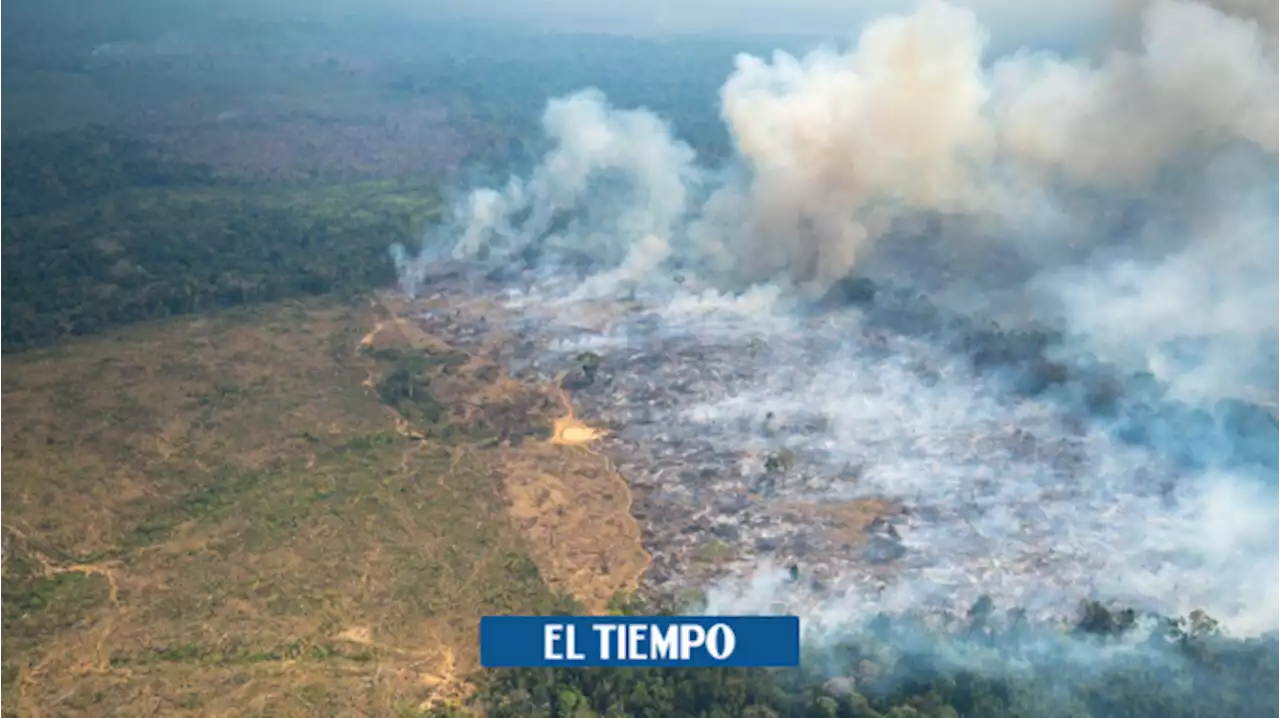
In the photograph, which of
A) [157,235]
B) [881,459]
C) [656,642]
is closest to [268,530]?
[656,642]

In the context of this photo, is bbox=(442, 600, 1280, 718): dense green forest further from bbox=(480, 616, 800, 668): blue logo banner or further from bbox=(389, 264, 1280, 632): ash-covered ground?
bbox=(389, 264, 1280, 632): ash-covered ground

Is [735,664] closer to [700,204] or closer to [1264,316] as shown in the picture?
[1264,316]

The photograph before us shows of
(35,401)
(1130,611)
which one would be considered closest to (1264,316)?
(1130,611)

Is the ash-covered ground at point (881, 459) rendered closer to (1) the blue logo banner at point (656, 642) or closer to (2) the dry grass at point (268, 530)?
(2) the dry grass at point (268, 530)

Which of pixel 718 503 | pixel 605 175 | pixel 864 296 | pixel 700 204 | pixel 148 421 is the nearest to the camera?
pixel 718 503

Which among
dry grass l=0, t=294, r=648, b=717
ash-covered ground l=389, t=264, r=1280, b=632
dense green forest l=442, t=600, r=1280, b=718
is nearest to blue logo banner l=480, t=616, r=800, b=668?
dense green forest l=442, t=600, r=1280, b=718

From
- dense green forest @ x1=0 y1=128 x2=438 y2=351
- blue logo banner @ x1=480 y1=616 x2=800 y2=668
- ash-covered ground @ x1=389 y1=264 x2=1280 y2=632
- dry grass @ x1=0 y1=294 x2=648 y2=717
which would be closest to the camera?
blue logo banner @ x1=480 y1=616 x2=800 y2=668

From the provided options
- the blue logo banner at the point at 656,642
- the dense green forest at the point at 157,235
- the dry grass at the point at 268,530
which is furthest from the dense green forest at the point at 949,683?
the dense green forest at the point at 157,235
